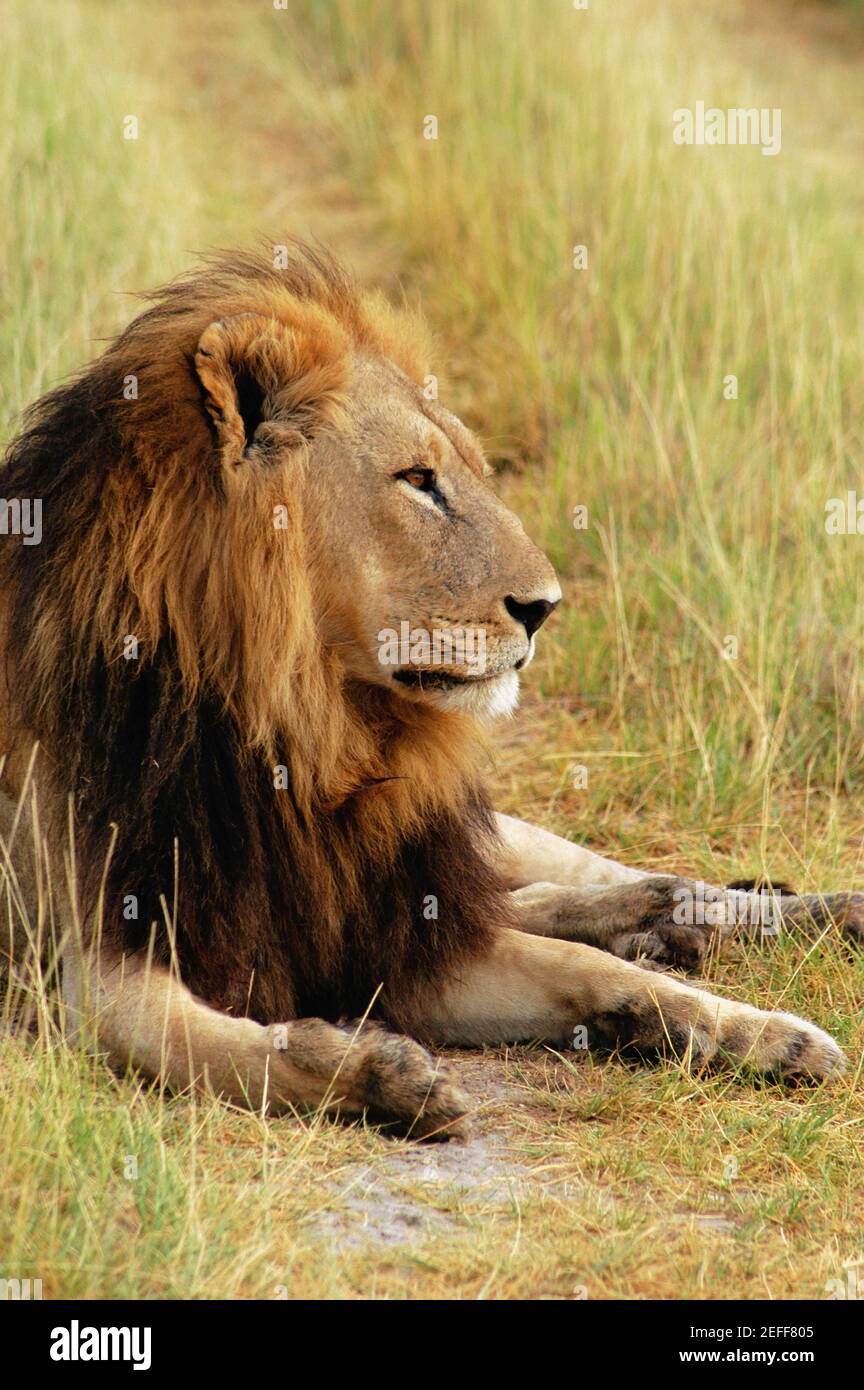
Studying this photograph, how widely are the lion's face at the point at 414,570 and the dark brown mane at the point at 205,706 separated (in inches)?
3.3

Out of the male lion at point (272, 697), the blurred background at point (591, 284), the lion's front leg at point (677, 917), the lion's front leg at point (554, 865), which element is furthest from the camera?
the blurred background at point (591, 284)

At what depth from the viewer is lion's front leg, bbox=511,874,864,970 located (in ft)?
15.2

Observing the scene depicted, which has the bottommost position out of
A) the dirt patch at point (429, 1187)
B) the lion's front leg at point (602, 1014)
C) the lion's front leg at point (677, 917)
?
the dirt patch at point (429, 1187)

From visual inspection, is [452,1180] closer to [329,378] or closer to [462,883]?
[462,883]

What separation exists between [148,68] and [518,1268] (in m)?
11.6

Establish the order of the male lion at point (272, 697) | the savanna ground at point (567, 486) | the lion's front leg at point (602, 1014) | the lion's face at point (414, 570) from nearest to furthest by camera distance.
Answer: the savanna ground at point (567, 486) → the male lion at point (272, 697) → the lion's face at point (414, 570) → the lion's front leg at point (602, 1014)

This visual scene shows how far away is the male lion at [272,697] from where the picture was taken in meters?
3.70

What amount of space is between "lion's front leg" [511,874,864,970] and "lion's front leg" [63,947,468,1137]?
3.65 ft

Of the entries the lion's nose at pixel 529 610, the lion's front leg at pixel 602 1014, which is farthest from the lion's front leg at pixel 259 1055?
the lion's nose at pixel 529 610

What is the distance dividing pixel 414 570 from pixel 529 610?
27 centimetres

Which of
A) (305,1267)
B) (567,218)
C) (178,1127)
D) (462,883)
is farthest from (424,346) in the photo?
(567,218)

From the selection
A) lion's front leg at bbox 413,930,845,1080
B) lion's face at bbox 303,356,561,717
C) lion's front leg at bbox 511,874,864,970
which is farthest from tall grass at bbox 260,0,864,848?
lion's face at bbox 303,356,561,717

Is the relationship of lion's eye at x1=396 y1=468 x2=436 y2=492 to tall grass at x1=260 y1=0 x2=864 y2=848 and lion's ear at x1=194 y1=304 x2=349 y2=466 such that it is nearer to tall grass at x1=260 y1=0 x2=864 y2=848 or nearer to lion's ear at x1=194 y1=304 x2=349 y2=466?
lion's ear at x1=194 y1=304 x2=349 y2=466

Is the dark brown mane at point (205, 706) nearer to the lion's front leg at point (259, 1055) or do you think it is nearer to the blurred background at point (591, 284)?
the lion's front leg at point (259, 1055)
